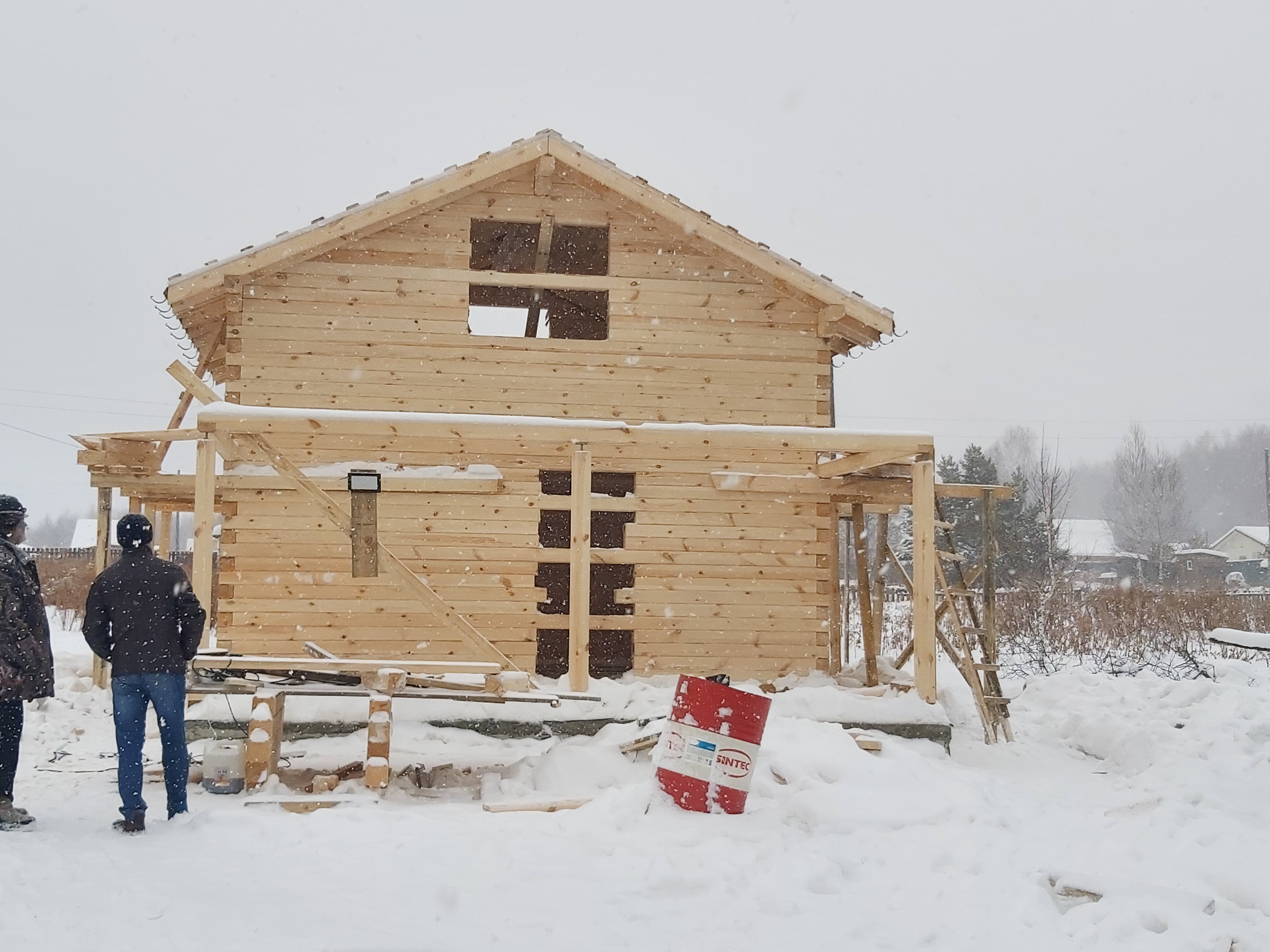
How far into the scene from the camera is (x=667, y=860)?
17.7 feet

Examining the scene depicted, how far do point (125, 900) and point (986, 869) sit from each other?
15.0 feet

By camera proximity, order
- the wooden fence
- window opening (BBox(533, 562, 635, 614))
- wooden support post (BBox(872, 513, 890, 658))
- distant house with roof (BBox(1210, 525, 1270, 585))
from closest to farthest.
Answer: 1. wooden support post (BBox(872, 513, 890, 658))
2. window opening (BBox(533, 562, 635, 614))
3. the wooden fence
4. distant house with roof (BBox(1210, 525, 1270, 585))

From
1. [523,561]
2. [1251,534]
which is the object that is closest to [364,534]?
[523,561]

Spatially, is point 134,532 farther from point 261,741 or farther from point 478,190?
point 478,190

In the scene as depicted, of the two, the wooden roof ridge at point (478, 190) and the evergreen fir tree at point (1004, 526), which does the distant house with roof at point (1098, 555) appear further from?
the wooden roof ridge at point (478, 190)

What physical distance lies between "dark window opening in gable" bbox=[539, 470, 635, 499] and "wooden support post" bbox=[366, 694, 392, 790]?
14.6 feet

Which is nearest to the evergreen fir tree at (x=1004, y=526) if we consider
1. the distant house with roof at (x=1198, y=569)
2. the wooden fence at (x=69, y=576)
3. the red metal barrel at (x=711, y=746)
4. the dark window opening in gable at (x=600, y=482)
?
the distant house with roof at (x=1198, y=569)

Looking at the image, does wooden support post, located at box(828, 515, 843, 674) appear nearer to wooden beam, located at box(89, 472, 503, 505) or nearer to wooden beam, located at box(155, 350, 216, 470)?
wooden beam, located at box(89, 472, 503, 505)

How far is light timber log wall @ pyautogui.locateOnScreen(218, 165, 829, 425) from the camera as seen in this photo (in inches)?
420

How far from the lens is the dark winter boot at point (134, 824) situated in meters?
5.80

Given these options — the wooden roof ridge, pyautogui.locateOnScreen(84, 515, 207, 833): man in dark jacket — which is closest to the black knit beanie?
pyautogui.locateOnScreen(84, 515, 207, 833): man in dark jacket

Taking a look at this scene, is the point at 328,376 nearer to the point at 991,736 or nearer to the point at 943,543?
the point at 991,736

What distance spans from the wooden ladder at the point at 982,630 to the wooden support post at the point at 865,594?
819 millimetres

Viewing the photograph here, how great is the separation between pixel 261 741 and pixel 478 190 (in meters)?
6.74
